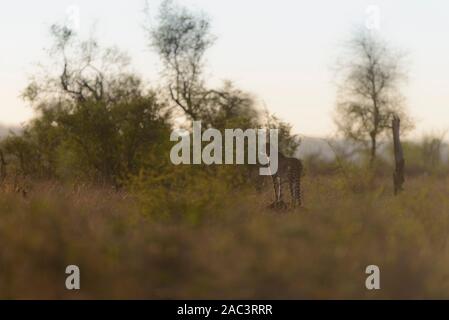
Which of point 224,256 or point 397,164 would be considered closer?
point 224,256

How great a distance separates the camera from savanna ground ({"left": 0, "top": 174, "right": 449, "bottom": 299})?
8297 millimetres

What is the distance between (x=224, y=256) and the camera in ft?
28.8

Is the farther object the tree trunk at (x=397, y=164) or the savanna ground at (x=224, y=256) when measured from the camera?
the tree trunk at (x=397, y=164)

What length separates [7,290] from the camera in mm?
8320

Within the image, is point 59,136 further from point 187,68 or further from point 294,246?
point 294,246

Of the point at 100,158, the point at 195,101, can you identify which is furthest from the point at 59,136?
the point at 195,101

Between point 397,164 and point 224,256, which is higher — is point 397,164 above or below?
above

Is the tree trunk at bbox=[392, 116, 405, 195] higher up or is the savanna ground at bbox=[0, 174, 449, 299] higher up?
the tree trunk at bbox=[392, 116, 405, 195]

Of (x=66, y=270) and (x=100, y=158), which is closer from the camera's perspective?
(x=66, y=270)

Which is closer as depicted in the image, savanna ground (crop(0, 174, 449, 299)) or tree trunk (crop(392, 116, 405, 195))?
savanna ground (crop(0, 174, 449, 299))

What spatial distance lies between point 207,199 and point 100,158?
503 inches

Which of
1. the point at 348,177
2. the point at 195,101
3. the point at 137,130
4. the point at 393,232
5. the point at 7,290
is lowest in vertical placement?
the point at 7,290

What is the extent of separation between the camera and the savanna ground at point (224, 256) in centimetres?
830

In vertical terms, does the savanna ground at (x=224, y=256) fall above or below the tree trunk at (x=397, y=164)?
below
